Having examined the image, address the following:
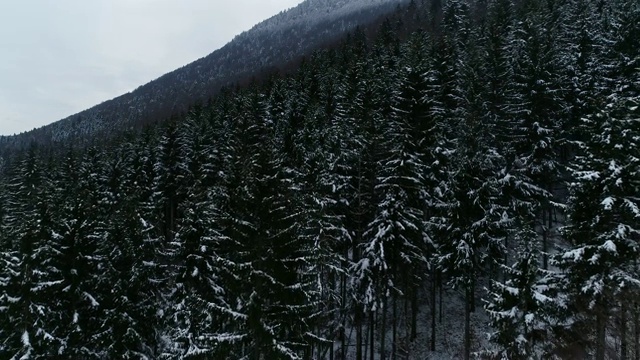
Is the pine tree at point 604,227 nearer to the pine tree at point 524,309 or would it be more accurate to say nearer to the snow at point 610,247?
the snow at point 610,247

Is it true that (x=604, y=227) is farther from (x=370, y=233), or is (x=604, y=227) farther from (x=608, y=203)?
(x=370, y=233)

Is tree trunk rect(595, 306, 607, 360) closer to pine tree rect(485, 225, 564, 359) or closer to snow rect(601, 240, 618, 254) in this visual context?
pine tree rect(485, 225, 564, 359)

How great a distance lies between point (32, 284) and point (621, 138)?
28.6m

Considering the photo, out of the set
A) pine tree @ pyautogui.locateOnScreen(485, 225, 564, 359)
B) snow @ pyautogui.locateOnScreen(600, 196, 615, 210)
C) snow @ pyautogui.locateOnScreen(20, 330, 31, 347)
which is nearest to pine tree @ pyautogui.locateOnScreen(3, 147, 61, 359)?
snow @ pyautogui.locateOnScreen(20, 330, 31, 347)

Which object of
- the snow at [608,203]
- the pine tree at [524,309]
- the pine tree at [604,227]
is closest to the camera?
the pine tree at [604,227]

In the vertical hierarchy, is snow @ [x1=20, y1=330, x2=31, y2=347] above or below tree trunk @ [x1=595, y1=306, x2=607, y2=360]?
below

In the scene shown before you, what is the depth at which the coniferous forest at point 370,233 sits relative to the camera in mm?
17391

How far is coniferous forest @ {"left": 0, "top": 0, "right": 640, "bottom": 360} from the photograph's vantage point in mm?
17391

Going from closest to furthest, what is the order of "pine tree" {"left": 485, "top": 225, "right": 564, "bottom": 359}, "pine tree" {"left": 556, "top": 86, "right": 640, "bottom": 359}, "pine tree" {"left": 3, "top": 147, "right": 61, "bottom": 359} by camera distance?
"pine tree" {"left": 556, "top": 86, "right": 640, "bottom": 359}
"pine tree" {"left": 485, "top": 225, "right": 564, "bottom": 359}
"pine tree" {"left": 3, "top": 147, "right": 61, "bottom": 359}

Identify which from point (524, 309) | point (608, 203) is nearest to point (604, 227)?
point (608, 203)

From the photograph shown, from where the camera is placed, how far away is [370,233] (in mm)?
24391

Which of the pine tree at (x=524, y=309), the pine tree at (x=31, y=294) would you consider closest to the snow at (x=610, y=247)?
the pine tree at (x=524, y=309)

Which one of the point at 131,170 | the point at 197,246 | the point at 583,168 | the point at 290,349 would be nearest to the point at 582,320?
the point at 583,168

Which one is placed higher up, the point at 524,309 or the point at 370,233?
the point at 370,233
